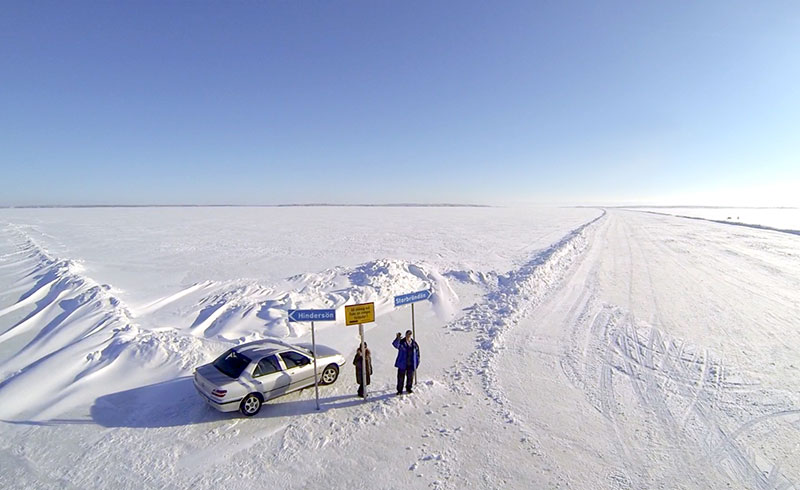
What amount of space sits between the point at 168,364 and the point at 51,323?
6.30 meters

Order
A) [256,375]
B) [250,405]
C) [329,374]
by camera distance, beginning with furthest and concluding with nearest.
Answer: [329,374] < [256,375] < [250,405]

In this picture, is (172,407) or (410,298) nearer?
(172,407)

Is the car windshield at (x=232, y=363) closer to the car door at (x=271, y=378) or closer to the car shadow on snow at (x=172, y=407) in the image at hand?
the car door at (x=271, y=378)

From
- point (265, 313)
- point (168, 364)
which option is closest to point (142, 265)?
point (265, 313)

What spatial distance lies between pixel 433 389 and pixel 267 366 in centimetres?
330

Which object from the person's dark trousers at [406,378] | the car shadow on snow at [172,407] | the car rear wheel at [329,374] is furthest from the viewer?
the car rear wheel at [329,374]

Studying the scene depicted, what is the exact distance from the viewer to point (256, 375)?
658cm

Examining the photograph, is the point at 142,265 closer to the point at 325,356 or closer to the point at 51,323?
the point at 51,323

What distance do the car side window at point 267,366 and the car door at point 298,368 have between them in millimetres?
185

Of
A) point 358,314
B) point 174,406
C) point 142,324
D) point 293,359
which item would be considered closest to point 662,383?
point 358,314

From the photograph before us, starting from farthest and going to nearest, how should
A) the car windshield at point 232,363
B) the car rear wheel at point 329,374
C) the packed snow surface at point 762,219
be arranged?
the packed snow surface at point 762,219
the car rear wheel at point 329,374
the car windshield at point 232,363

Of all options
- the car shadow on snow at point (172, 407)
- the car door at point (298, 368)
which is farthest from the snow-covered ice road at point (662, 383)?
the car door at point (298, 368)

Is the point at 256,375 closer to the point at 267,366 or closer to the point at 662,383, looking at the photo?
the point at 267,366

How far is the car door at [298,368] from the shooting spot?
7.06 m
